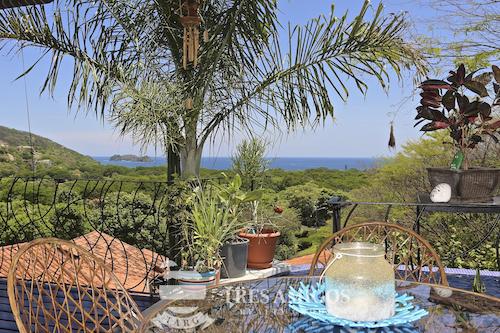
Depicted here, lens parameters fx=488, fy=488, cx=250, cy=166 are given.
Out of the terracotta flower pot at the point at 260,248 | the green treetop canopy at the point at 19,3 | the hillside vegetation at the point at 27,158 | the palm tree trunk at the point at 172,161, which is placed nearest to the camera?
the green treetop canopy at the point at 19,3

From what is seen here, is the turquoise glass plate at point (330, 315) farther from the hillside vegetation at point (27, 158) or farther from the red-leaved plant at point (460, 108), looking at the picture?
the hillside vegetation at point (27, 158)

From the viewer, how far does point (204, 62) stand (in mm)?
4285

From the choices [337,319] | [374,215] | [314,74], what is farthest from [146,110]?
[374,215]

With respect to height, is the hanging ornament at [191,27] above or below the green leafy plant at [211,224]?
above

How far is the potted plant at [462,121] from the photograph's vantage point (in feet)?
10.3

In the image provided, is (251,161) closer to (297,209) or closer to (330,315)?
(330,315)

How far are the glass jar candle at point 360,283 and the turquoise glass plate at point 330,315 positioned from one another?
0.02 m

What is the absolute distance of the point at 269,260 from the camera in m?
3.99

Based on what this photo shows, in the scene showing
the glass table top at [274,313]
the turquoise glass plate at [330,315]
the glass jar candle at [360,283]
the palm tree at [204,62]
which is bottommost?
the glass table top at [274,313]

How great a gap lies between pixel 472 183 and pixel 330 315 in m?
2.20

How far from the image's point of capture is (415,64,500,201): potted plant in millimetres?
3133

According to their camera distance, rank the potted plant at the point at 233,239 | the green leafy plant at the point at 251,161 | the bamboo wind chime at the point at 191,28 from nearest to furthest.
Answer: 1. the potted plant at the point at 233,239
2. the bamboo wind chime at the point at 191,28
3. the green leafy plant at the point at 251,161

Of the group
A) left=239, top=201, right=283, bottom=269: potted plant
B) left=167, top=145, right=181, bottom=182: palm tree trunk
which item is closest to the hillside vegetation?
left=167, top=145, right=181, bottom=182: palm tree trunk

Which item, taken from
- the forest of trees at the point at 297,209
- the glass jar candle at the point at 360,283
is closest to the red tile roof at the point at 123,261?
the forest of trees at the point at 297,209
